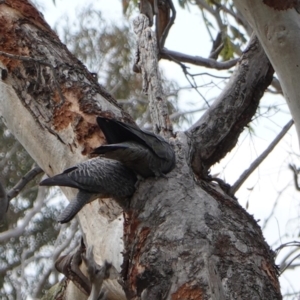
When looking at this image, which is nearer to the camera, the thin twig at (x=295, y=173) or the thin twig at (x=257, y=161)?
the thin twig at (x=257, y=161)

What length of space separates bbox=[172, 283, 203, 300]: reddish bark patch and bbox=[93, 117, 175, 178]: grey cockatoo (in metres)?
0.32

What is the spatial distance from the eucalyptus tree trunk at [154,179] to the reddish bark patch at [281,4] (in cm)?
19

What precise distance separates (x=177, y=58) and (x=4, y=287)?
4251mm

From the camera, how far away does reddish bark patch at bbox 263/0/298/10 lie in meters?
1.87

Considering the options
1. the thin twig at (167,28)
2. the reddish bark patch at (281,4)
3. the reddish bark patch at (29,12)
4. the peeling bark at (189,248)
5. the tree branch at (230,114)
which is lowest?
the peeling bark at (189,248)

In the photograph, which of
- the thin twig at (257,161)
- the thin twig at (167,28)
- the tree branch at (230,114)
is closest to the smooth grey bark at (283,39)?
the tree branch at (230,114)

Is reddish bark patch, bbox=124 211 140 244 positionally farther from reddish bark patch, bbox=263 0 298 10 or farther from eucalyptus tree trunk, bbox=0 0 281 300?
reddish bark patch, bbox=263 0 298 10

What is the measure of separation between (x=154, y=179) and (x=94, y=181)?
141 mm

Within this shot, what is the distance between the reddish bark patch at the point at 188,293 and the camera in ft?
4.06

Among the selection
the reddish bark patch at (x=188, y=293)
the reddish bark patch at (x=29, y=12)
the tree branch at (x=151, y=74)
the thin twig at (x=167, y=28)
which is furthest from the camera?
the thin twig at (x=167, y=28)

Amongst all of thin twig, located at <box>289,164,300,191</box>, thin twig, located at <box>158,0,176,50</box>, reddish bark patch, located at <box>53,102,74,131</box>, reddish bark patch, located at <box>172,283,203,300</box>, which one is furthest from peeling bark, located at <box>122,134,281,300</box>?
thin twig, located at <box>289,164,300,191</box>

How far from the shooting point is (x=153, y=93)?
6.17 ft

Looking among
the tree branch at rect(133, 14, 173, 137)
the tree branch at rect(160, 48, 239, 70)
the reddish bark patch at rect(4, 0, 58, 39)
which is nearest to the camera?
the tree branch at rect(133, 14, 173, 137)

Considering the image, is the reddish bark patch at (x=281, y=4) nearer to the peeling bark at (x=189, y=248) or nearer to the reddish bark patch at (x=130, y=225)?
the peeling bark at (x=189, y=248)
